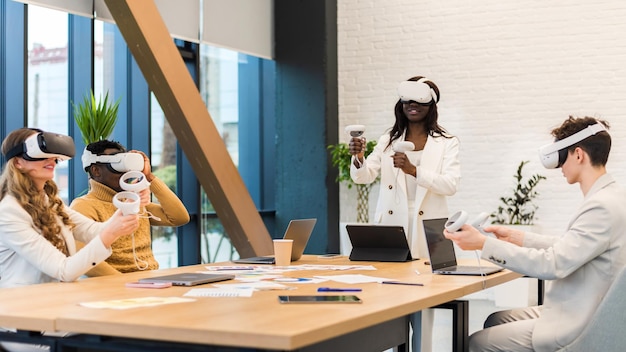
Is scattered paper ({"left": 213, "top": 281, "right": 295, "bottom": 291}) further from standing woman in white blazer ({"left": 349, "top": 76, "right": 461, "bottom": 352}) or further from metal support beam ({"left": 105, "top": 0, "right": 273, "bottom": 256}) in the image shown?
metal support beam ({"left": 105, "top": 0, "right": 273, "bottom": 256})

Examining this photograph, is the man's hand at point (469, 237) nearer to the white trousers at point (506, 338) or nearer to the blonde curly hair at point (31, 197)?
the white trousers at point (506, 338)

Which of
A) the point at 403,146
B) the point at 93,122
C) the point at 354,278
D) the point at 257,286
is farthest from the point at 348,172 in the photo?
the point at 257,286

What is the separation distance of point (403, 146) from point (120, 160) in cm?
145

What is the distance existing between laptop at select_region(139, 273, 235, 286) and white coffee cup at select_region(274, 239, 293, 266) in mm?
603

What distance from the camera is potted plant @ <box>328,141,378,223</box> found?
7949 mm

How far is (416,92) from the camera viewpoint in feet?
14.3

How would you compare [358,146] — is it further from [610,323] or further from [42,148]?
[610,323]

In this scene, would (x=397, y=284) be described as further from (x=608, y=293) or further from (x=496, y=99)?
(x=496, y=99)

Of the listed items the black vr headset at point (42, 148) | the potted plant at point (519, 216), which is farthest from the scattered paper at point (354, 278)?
the potted plant at point (519, 216)

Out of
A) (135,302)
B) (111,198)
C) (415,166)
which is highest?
(415,166)

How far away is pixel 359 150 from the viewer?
Answer: 14.6ft

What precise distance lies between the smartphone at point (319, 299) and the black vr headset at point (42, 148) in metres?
1.25

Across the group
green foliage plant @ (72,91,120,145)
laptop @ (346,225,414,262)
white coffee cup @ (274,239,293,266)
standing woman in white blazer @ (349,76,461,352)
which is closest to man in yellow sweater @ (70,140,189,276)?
white coffee cup @ (274,239,293,266)

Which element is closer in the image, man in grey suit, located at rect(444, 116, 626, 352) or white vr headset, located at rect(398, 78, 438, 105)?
man in grey suit, located at rect(444, 116, 626, 352)
